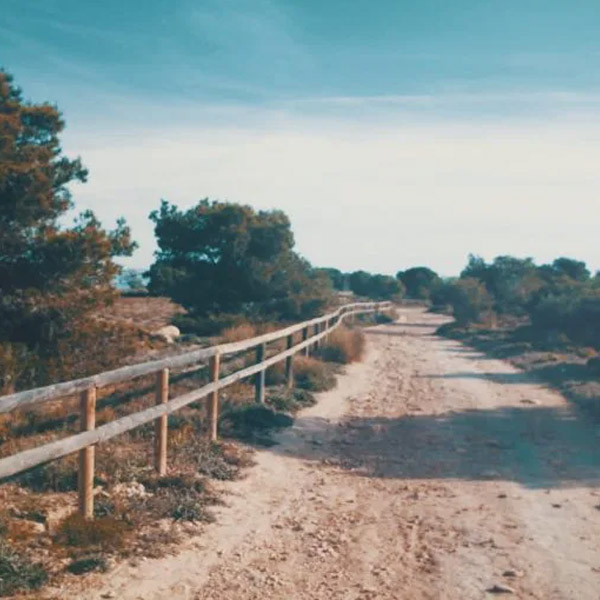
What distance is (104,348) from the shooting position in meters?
14.2

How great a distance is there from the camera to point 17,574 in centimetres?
512

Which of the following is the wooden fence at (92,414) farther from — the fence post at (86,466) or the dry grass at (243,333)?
the dry grass at (243,333)

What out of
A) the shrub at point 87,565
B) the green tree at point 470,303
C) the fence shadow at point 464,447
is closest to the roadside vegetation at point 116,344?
the shrub at point 87,565

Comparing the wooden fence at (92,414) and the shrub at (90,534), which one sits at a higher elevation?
the wooden fence at (92,414)

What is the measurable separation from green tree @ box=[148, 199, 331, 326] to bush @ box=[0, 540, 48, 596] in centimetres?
1984

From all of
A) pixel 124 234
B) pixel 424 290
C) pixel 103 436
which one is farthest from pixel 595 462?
pixel 424 290

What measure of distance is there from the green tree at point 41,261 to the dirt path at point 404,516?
4911 mm

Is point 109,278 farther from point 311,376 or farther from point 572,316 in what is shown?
point 572,316

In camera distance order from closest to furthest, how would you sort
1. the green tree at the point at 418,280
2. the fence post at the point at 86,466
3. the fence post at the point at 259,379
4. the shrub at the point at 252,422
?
1. the fence post at the point at 86,466
2. the shrub at the point at 252,422
3. the fence post at the point at 259,379
4. the green tree at the point at 418,280

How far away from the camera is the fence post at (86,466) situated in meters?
6.39

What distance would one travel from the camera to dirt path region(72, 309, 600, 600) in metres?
5.67

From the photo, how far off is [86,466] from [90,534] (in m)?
0.63

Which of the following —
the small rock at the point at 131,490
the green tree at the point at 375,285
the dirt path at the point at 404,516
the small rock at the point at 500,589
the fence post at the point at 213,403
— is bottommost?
the dirt path at the point at 404,516

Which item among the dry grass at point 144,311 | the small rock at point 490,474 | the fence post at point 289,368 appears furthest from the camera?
the dry grass at point 144,311
